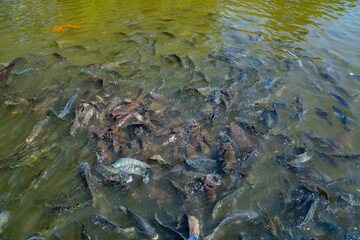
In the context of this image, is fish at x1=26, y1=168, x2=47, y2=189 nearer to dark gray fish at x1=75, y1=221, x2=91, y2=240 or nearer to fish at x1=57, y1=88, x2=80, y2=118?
→ dark gray fish at x1=75, y1=221, x2=91, y2=240

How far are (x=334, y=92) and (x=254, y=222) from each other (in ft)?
15.0

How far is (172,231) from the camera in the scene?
306 centimetres

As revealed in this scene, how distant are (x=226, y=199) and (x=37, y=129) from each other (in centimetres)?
381

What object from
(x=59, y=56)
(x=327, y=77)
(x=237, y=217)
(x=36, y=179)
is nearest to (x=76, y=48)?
(x=59, y=56)

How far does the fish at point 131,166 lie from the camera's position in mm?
3781

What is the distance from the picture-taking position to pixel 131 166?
3.83m

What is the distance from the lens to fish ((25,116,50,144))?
4409mm

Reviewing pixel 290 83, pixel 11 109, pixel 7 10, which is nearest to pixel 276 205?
pixel 290 83

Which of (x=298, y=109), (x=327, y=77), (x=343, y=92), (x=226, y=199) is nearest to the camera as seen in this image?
(x=226, y=199)

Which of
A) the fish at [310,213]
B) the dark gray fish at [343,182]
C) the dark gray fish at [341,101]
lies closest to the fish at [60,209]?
the fish at [310,213]

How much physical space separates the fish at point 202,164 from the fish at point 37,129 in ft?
9.77

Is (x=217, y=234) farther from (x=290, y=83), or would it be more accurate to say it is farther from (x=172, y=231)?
(x=290, y=83)

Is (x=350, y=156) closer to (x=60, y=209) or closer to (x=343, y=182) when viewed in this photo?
(x=343, y=182)

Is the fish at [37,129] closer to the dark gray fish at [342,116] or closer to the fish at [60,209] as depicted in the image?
the fish at [60,209]
